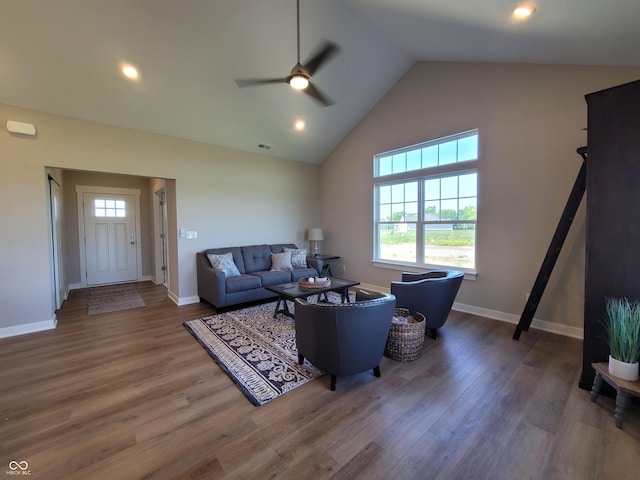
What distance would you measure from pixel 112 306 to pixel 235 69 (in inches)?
166

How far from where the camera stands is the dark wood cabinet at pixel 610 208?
202cm

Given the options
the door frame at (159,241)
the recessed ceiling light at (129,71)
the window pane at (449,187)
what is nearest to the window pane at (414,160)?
the window pane at (449,187)

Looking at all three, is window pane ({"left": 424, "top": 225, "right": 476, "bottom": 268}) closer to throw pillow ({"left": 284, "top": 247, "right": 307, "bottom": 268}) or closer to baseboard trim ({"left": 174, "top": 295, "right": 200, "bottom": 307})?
throw pillow ({"left": 284, "top": 247, "right": 307, "bottom": 268})

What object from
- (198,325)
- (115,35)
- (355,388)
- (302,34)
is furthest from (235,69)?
(355,388)

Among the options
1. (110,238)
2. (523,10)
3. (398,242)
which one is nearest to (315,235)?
(398,242)

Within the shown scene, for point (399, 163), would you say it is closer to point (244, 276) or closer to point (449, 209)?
point (449, 209)

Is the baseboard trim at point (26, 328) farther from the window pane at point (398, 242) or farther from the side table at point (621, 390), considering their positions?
the side table at point (621, 390)

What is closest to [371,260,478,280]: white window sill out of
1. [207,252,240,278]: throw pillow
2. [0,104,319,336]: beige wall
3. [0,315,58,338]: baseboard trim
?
[0,104,319,336]: beige wall

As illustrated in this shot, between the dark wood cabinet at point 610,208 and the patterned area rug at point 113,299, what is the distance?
19.0ft

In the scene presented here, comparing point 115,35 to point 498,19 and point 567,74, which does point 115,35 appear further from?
point 567,74

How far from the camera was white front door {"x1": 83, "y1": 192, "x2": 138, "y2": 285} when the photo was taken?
19.7ft

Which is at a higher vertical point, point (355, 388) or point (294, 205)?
point (294, 205)

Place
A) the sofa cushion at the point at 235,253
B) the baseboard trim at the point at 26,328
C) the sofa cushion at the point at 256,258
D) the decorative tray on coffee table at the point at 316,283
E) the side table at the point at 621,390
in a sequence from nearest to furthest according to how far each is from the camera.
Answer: the side table at the point at 621,390 → the baseboard trim at the point at 26,328 → the decorative tray on coffee table at the point at 316,283 → the sofa cushion at the point at 235,253 → the sofa cushion at the point at 256,258

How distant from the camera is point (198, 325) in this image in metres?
3.67
